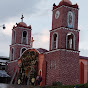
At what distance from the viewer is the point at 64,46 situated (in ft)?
Result: 98.7

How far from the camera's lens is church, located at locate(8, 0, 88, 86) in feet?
97.0

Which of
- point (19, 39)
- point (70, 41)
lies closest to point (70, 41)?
point (70, 41)

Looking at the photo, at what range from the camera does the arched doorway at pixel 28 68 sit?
3372cm

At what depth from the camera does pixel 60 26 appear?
30.5 meters

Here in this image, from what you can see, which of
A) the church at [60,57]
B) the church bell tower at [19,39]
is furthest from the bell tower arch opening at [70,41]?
the church bell tower at [19,39]

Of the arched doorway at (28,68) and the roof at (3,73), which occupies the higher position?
the arched doorway at (28,68)

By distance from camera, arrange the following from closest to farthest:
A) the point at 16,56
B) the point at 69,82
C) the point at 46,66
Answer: the point at 69,82 < the point at 46,66 < the point at 16,56

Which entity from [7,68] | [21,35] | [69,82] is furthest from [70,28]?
[7,68]

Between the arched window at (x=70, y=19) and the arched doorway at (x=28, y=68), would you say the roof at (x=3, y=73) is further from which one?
the arched window at (x=70, y=19)

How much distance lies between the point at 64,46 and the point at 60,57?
1489 mm

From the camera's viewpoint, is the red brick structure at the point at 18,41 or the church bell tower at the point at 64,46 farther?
the red brick structure at the point at 18,41

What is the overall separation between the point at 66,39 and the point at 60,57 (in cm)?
240

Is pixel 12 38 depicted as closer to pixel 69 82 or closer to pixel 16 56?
pixel 16 56

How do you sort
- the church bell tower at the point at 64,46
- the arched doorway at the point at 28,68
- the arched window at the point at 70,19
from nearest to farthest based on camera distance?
the church bell tower at the point at 64,46, the arched window at the point at 70,19, the arched doorway at the point at 28,68
